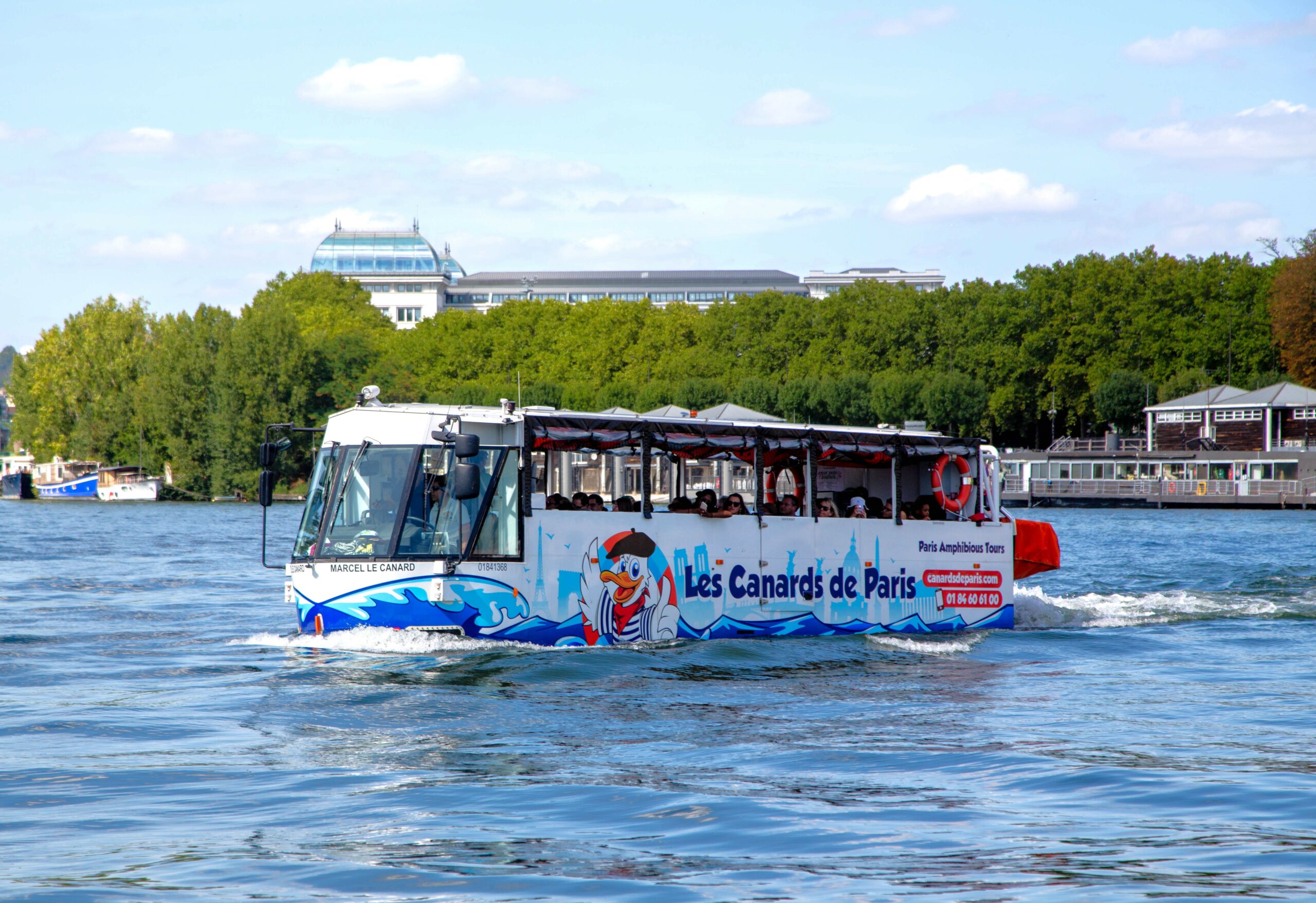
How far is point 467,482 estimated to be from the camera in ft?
52.0

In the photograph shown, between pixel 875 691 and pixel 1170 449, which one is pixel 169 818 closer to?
pixel 875 691

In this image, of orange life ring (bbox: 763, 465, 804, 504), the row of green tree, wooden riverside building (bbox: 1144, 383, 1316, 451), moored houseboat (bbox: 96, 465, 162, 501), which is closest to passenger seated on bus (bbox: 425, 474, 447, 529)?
orange life ring (bbox: 763, 465, 804, 504)

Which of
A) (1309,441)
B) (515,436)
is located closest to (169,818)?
(515,436)

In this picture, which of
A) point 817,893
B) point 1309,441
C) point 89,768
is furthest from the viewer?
point 1309,441

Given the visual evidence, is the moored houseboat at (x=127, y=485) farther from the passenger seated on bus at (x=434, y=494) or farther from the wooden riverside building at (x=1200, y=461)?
the passenger seated on bus at (x=434, y=494)

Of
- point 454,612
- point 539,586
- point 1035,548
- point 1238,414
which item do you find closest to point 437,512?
point 454,612

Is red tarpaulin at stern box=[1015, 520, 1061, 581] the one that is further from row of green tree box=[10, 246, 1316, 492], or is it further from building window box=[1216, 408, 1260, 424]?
building window box=[1216, 408, 1260, 424]

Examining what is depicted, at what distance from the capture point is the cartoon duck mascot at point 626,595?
58.4ft

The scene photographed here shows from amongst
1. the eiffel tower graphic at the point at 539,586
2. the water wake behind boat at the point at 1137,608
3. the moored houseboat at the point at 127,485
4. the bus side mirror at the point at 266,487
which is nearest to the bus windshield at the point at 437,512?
the eiffel tower graphic at the point at 539,586

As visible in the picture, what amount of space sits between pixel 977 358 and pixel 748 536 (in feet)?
289

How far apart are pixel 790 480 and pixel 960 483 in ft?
10.3

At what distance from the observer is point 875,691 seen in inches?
637

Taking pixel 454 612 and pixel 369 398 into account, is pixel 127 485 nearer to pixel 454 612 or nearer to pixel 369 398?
pixel 369 398

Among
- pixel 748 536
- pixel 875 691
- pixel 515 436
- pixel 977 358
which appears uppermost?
pixel 977 358
